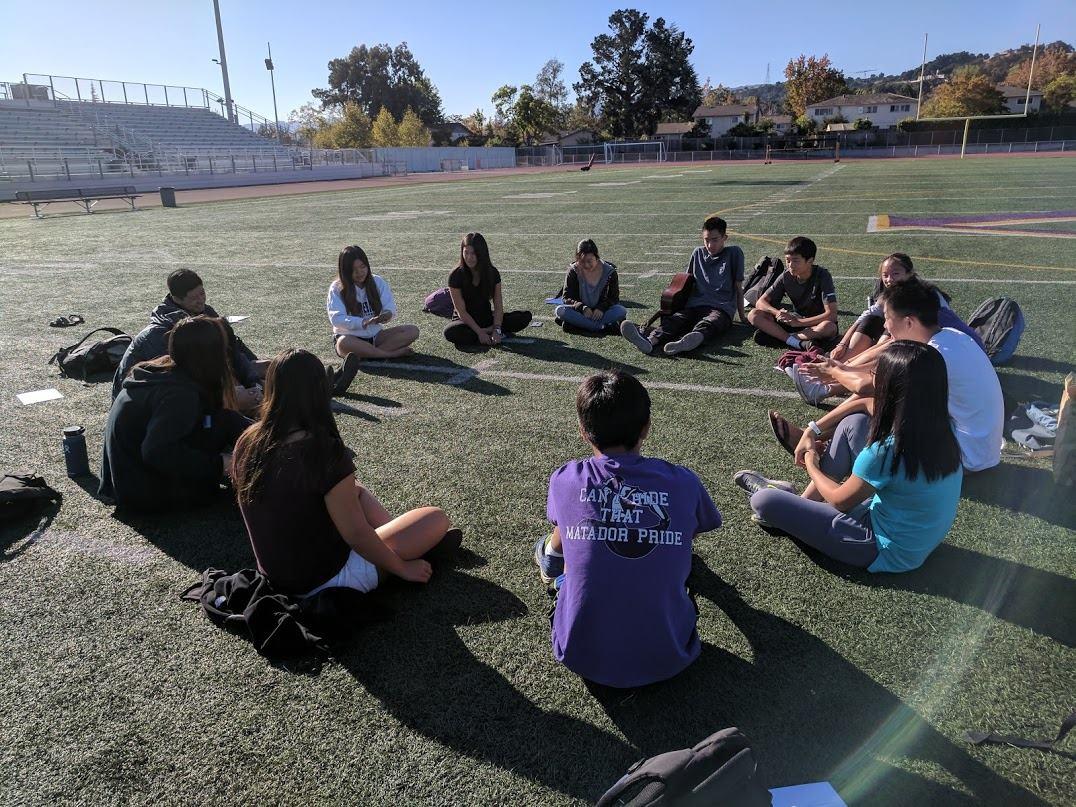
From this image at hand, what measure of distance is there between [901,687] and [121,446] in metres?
4.17

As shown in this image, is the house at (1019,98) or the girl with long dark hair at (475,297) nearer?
the girl with long dark hair at (475,297)

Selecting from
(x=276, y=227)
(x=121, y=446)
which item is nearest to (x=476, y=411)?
(x=121, y=446)

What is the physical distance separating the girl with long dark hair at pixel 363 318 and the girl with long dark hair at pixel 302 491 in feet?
14.1

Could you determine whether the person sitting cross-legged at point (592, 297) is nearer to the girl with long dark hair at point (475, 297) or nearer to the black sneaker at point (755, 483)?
the girl with long dark hair at point (475, 297)

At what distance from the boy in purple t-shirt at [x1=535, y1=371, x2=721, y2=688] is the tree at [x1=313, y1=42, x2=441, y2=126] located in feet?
364

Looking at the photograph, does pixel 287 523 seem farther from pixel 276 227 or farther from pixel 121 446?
pixel 276 227

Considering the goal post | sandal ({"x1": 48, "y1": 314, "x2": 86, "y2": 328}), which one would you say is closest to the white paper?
sandal ({"x1": 48, "y1": 314, "x2": 86, "y2": 328})

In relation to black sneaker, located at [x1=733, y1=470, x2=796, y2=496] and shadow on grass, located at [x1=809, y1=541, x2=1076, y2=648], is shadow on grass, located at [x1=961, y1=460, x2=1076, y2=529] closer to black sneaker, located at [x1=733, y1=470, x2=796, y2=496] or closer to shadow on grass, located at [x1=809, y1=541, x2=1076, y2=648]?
shadow on grass, located at [x1=809, y1=541, x2=1076, y2=648]

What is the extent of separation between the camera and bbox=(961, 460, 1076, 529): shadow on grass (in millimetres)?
4242

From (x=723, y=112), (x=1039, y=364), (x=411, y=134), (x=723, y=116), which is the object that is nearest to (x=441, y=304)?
(x=1039, y=364)

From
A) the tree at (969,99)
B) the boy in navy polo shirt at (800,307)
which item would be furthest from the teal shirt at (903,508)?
the tree at (969,99)

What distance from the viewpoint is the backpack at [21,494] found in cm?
439

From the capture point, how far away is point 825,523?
3705 millimetres

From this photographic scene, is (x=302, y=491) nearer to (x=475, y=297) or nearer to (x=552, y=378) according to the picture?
(x=552, y=378)
